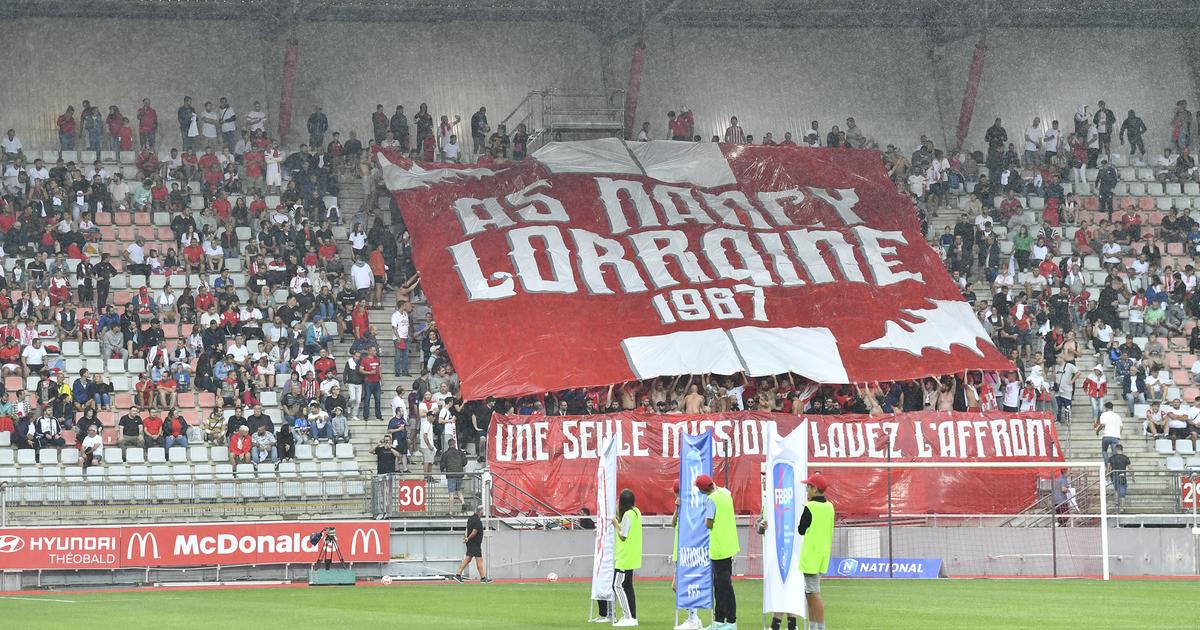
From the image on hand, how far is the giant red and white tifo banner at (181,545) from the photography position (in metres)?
28.1

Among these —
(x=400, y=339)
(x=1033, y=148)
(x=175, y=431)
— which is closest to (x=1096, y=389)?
(x=1033, y=148)

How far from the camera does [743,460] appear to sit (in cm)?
3052

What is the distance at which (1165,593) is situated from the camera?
2422 cm

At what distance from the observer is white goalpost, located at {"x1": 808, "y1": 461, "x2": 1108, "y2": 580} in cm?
2991

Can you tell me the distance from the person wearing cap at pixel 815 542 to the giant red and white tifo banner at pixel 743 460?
13356 millimetres

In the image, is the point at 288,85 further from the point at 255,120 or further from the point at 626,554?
the point at 626,554

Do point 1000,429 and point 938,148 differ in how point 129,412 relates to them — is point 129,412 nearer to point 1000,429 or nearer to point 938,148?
point 1000,429

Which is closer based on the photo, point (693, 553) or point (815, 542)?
point (815, 542)

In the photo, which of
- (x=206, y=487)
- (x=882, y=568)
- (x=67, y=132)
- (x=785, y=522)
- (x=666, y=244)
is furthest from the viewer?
(x=67, y=132)

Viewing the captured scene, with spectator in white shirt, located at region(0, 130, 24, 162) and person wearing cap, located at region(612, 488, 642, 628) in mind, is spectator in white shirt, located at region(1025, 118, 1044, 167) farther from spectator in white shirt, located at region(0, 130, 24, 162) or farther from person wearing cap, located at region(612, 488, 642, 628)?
person wearing cap, located at region(612, 488, 642, 628)

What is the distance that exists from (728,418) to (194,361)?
451 inches

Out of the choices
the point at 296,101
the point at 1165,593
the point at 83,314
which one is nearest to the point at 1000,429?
the point at 1165,593

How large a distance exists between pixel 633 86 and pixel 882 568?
20.8m

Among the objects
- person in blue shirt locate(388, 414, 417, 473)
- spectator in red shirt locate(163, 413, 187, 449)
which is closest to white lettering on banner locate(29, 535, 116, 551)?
spectator in red shirt locate(163, 413, 187, 449)
